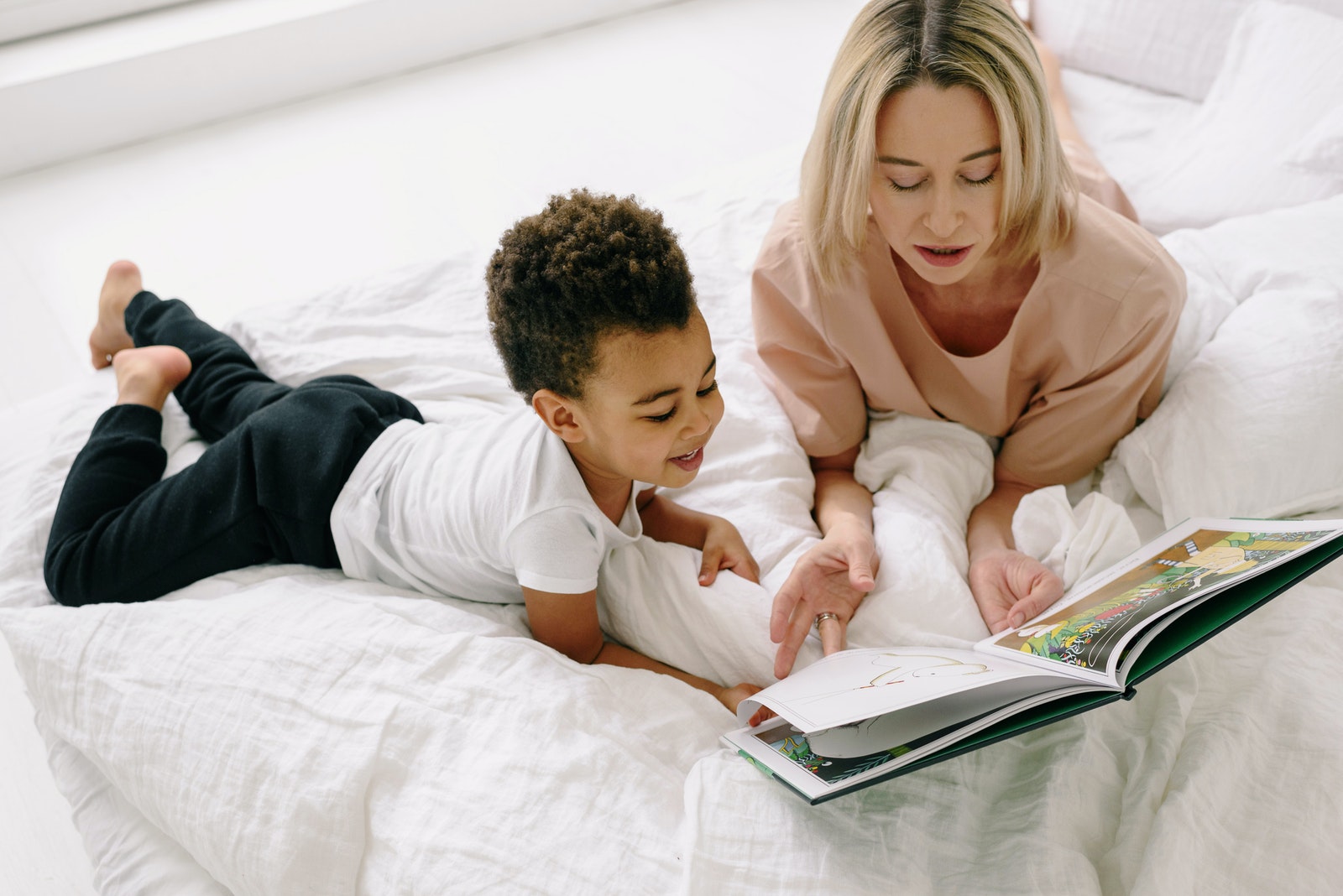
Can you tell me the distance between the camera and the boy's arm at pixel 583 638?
111cm

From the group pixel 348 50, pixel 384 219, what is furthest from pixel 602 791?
pixel 348 50

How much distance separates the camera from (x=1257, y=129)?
1.65 m

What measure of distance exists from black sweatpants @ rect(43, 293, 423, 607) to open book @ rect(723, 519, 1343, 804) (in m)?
0.59

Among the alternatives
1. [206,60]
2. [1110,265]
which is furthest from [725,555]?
[206,60]

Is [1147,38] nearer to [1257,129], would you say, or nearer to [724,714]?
[1257,129]

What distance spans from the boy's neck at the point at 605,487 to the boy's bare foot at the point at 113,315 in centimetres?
95

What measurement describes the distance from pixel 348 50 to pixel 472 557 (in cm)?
238

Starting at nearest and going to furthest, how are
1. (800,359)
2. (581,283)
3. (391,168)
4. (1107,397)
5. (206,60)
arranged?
(581,283), (1107,397), (800,359), (391,168), (206,60)

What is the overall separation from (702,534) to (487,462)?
0.27m

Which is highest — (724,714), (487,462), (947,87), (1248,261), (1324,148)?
(947,87)

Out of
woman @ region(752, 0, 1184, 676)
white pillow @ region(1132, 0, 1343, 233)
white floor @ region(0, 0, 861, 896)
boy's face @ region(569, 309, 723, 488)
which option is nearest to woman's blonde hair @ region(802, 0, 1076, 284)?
woman @ region(752, 0, 1184, 676)

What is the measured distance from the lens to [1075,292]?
3.89 feet

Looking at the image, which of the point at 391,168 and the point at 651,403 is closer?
the point at 651,403

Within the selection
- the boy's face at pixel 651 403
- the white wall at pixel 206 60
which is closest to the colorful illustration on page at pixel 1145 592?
the boy's face at pixel 651 403
